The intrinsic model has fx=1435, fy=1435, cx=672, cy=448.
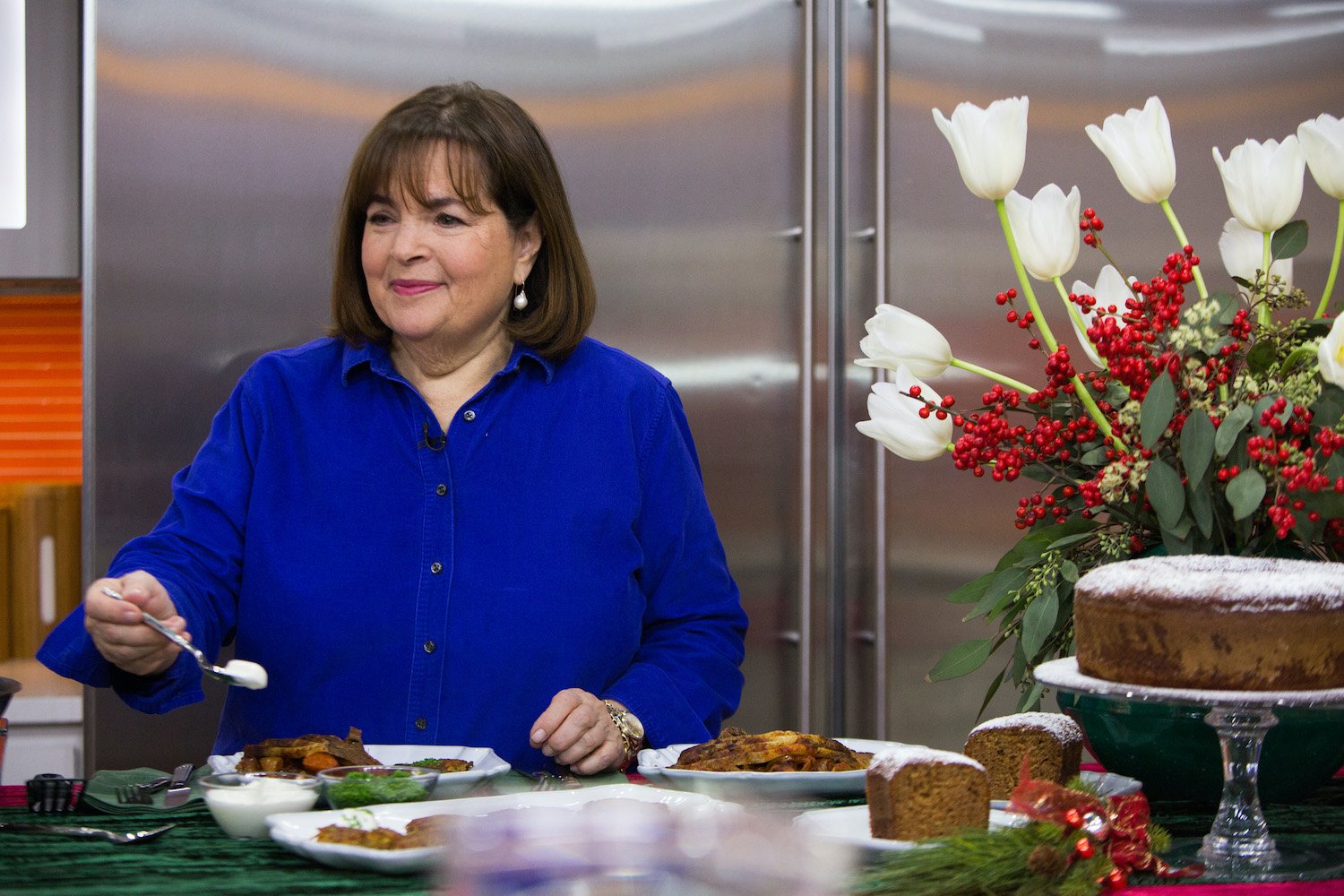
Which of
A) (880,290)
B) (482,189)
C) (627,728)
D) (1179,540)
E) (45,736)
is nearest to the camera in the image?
(1179,540)

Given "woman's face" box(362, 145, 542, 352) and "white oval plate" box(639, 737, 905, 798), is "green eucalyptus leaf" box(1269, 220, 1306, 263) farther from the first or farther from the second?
"woman's face" box(362, 145, 542, 352)

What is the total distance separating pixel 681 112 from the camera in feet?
8.41

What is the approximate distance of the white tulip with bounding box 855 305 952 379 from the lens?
116cm

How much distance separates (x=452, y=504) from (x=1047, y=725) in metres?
0.81

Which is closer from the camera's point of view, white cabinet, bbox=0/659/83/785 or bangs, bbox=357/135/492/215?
bangs, bbox=357/135/492/215

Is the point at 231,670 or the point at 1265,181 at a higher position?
the point at 1265,181

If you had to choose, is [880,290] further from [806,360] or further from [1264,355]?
[1264,355]

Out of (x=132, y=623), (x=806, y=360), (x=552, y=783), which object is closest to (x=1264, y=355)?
(x=552, y=783)

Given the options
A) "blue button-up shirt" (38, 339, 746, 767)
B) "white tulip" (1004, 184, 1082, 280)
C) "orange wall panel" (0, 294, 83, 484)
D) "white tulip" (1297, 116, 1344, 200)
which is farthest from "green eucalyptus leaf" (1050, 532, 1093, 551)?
"orange wall panel" (0, 294, 83, 484)

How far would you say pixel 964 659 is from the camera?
1221mm

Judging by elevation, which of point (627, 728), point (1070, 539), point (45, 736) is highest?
point (1070, 539)

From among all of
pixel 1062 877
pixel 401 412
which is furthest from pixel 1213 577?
pixel 401 412

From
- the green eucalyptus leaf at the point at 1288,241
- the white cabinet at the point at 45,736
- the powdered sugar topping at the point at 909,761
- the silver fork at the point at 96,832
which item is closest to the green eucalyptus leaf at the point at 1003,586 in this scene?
the powdered sugar topping at the point at 909,761

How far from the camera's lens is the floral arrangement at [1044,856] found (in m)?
0.86
